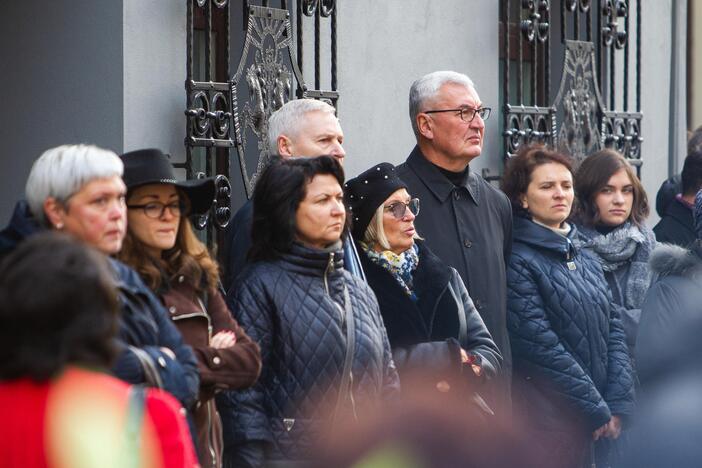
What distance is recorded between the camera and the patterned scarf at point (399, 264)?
5219mm

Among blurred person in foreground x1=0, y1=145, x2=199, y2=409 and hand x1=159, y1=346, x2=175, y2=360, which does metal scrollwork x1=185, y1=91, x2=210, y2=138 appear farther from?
hand x1=159, y1=346, x2=175, y2=360

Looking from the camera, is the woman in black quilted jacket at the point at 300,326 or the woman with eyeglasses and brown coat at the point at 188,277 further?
the woman in black quilted jacket at the point at 300,326

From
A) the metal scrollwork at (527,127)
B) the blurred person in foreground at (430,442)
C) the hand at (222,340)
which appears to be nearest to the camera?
the blurred person in foreground at (430,442)

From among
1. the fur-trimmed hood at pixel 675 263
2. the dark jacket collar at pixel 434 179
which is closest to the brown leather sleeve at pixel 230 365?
the fur-trimmed hood at pixel 675 263

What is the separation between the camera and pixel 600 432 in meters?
6.32

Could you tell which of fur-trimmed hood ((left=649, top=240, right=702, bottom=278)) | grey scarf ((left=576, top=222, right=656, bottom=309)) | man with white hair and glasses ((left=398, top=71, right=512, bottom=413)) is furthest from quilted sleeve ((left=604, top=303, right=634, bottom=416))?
fur-trimmed hood ((left=649, top=240, right=702, bottom=278))

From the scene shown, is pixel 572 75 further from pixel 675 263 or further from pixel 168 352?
pixel 168 352

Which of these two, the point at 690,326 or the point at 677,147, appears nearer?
the point at 690,326

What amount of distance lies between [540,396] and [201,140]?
1802mm

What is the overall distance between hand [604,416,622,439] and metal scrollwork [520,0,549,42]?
9.67 feet

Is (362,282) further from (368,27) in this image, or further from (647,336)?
(368,27)

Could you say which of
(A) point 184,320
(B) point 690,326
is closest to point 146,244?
(A) point 184,320

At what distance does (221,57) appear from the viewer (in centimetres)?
675

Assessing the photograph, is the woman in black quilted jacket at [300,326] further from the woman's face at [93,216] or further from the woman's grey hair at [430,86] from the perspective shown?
the woman's grey hair at [430,86]
